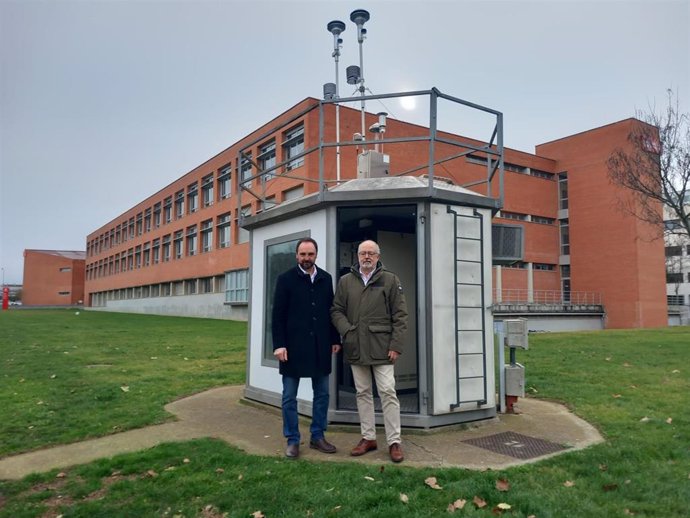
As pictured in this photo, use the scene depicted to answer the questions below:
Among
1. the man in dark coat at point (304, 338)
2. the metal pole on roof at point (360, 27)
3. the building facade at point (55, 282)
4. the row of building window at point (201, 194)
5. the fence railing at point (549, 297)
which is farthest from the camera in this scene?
the building facade at point (55, 282)

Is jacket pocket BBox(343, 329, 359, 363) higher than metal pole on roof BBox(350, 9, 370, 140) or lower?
lower

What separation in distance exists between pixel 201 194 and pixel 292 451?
44.5 metres

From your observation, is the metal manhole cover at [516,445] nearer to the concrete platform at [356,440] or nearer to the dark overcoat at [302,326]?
the concrete platform at [356,440]

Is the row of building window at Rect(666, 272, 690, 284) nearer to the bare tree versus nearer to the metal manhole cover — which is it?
the bare tree

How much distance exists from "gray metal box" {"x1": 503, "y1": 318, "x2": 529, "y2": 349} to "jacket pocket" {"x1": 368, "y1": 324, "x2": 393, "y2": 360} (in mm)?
2638

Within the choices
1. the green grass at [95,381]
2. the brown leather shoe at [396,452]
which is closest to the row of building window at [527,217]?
the green grass at [95,381]

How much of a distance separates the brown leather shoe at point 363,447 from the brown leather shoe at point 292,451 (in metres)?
0.52

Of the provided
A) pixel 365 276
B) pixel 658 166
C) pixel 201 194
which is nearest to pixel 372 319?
pixel 365 276

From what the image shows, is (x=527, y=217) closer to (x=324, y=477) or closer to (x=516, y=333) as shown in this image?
(x=516, y=333)

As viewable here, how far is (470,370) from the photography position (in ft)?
21.7

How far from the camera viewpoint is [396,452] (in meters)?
5.20

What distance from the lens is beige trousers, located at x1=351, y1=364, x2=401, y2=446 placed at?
5.32 meters

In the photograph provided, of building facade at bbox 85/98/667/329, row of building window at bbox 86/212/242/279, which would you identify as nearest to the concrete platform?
building facade at bbox 85/98/667/329

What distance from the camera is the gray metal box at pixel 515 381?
725 centimetres
